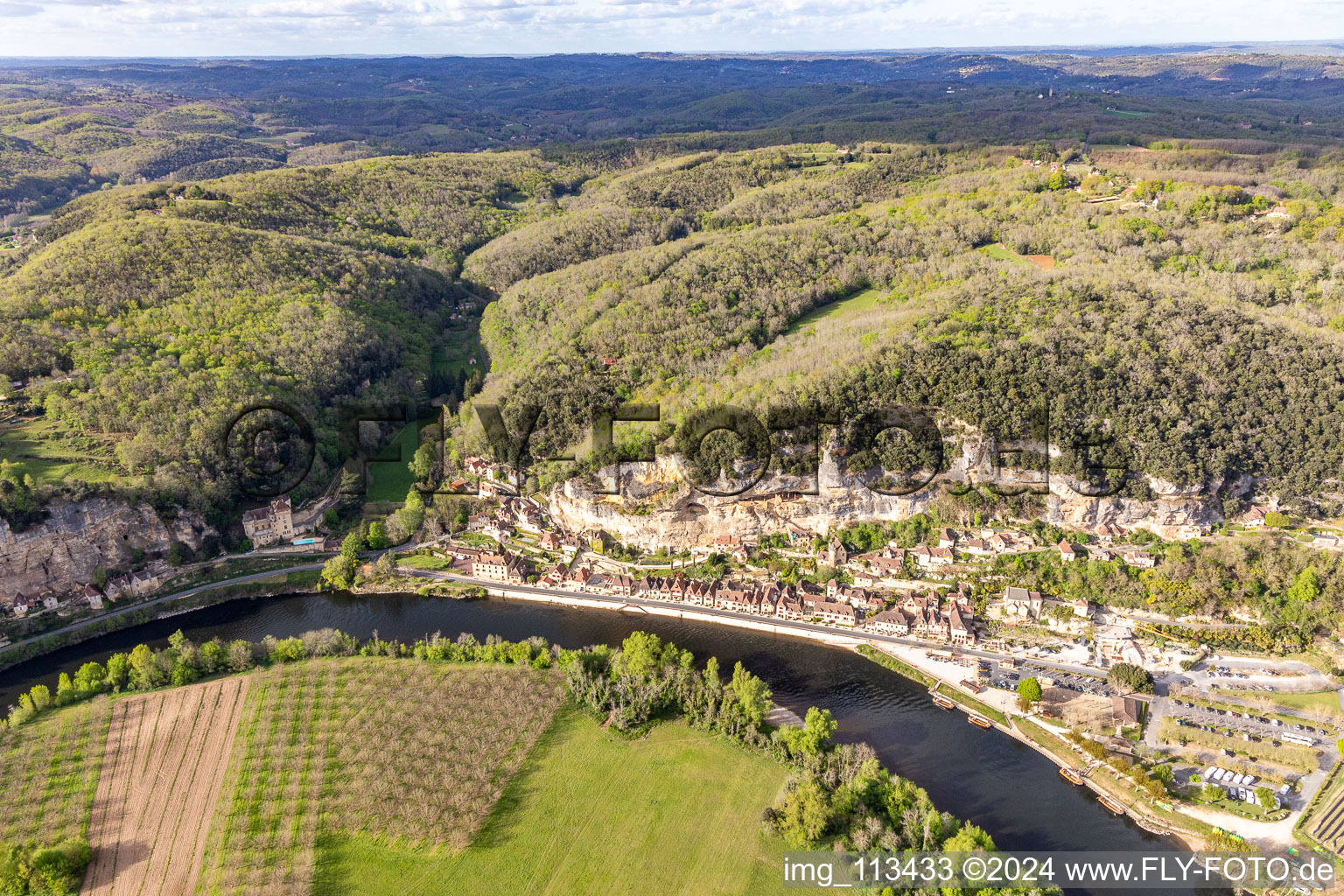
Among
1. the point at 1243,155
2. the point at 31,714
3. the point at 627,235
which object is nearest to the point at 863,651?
the point at 31,714

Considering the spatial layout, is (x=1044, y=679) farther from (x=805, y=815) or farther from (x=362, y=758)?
(x=362, y=758)

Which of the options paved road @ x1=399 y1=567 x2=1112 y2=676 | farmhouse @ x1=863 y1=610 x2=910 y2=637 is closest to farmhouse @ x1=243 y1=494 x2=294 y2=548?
paved road @ x1=399 y1=567 x2=1112 y2=676

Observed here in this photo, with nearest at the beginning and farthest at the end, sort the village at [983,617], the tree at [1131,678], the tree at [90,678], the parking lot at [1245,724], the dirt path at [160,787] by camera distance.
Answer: the dirt path at [160,787], the village at [983,617], the parking lot at [1245,724], the tree at [1131,678], the tree at [90,678]

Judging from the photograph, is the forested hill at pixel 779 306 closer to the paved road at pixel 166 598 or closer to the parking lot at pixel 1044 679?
the paved road at pixel 166 598

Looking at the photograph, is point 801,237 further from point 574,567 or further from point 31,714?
point 31,714

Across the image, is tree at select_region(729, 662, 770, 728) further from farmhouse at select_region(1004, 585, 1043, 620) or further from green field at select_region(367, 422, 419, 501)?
green field at select_region(367, 422, 419, 501)

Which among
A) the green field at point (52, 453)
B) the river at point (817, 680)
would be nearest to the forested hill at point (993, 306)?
the river at point (817, 680)

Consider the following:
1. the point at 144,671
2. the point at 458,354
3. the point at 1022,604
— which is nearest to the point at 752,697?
the point at 1022,604

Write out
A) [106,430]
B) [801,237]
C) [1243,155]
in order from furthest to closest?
[1243,155], [801,237], [106,430]
